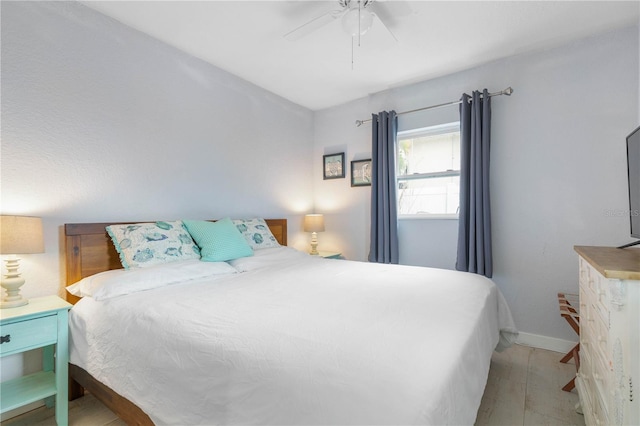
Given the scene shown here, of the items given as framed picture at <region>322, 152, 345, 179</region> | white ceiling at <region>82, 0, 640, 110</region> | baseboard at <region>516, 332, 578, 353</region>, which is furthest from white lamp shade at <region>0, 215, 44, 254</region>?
baseboard at <region>516, 332, 578, 353</region>

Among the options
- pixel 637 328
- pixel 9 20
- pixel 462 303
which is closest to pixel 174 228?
pixel 9 20

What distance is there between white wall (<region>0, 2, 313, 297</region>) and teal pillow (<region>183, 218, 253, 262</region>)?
1.10 feet

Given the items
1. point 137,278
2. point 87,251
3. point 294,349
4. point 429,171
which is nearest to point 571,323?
point 429,171

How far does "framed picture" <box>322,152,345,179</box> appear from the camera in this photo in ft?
12.6

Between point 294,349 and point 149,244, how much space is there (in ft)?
4.94

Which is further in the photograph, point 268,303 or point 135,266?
point 135,266

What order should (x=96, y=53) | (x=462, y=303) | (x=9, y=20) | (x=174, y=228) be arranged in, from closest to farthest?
(x=462, y=303) < (x=9, y=20) < (x=96, y=53) < (x=174, y=228)

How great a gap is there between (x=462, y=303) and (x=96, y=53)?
2812mm

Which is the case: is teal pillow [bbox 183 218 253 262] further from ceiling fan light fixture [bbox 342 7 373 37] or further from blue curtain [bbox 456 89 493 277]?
blue curtain [bbox 456 89 493 277]

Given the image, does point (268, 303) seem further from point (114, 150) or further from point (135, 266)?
point (114, 150)

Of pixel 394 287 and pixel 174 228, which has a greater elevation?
pixel 174 228

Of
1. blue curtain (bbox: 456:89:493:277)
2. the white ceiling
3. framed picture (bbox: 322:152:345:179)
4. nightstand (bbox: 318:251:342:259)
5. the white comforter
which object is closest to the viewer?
the white comforter

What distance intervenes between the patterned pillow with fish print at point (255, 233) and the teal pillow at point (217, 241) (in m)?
0.26

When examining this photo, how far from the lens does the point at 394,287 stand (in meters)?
1.74
